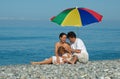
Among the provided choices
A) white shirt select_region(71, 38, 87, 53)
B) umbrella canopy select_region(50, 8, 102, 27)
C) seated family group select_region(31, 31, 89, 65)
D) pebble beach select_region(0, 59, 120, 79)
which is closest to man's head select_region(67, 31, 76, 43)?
seated family group select_region(31, 31, 89, 65)

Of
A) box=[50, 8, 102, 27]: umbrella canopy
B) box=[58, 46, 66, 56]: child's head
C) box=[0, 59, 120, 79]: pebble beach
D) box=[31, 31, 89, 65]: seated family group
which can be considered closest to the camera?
box=[0, 59, 120, 79]: pebble beach

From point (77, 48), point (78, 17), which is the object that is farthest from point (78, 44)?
point (78, 17)

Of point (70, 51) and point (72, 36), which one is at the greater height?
point (72, 36)

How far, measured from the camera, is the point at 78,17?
49.5ft

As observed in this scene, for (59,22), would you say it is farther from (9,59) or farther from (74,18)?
(9,59)

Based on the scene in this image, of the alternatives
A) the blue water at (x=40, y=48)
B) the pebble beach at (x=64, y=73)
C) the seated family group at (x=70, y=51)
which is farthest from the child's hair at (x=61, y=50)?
the pebble beach at (x=64, y=73)

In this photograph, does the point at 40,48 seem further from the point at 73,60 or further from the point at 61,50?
the point at 73,60

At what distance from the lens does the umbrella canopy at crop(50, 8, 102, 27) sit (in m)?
15.0

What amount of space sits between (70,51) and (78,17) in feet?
4.17

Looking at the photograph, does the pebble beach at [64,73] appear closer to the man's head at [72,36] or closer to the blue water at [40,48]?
the man's head at [72,36]

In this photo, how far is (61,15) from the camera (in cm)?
1552

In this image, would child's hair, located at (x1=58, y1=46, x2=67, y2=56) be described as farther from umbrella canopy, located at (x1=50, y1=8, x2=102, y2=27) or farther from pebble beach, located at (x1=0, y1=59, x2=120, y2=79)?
pebble beach, located at (x1=0, y1=59, x2=120, y2=79)

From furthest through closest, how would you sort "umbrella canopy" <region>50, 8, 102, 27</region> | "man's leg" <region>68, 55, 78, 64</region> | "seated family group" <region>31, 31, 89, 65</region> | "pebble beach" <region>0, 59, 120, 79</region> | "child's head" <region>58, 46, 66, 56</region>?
1. "child's head" <region>58, 46, 66, 56</region>
2. "man's leg" <region>68, 55, 78, 64</region>
3. "seated family group" <region>31, 31, 89, 65</region>
4. "umbrella canopy" <region>50, 8, 102, 27</region>
5. "pebble beach" <region>0, 59, 120, 79</region>

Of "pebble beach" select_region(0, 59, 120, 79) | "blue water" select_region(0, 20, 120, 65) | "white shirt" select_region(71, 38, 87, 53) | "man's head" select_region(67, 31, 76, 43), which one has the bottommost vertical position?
"blue water" select_region(0, 20, 120, 65)
